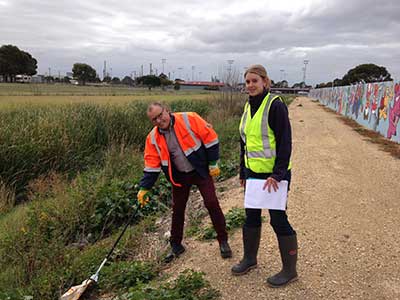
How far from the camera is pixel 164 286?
10.9 feet

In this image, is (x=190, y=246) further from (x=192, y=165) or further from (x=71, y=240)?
(x=71, y=240)

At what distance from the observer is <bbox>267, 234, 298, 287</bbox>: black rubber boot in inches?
125

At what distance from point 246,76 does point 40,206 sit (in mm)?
4204

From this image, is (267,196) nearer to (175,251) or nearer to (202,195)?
(202,195)

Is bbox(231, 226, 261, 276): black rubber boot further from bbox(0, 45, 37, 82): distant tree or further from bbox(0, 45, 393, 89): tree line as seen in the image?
bbox(0, 45, 37, 82): distant tree

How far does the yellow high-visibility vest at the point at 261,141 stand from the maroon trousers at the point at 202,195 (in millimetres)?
801

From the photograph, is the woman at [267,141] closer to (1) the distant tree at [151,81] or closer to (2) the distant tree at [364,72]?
(1) the distant tree at [151,81]

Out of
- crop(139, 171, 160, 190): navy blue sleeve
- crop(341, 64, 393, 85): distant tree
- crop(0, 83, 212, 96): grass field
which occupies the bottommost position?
crop(0, 83, 212, 96): grass field

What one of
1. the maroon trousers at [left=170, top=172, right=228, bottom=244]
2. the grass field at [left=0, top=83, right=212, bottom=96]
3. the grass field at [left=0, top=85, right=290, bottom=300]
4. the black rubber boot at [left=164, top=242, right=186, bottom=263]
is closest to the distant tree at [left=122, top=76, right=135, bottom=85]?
the grass field at [left=0, top=83, right=212, bottom=96]

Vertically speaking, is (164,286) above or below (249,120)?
below

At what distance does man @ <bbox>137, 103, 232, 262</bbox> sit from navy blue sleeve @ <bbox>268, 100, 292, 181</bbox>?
893mm

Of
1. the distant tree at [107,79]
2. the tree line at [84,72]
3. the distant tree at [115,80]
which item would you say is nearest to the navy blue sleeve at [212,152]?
the tree line at [84,72]

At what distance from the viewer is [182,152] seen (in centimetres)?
361

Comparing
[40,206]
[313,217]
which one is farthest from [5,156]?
[313,217]
